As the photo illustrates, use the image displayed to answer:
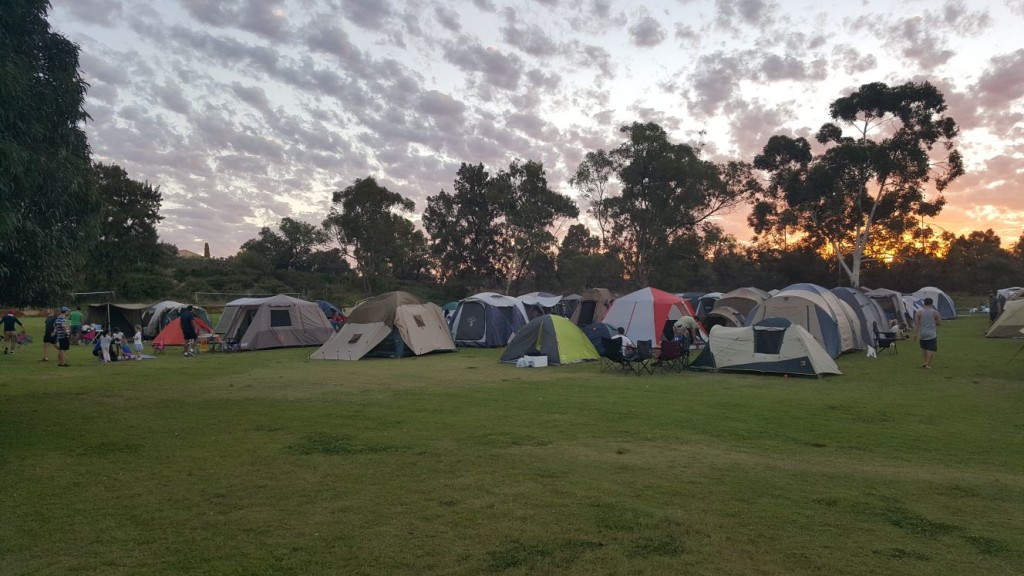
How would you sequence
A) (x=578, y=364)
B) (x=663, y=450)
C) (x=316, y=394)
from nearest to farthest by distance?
(x=663, y=450) → (x=316, y=394) → (x=578, y=364)

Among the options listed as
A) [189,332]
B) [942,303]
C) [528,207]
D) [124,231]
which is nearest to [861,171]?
[942,303]

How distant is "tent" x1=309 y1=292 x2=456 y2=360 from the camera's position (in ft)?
58.7

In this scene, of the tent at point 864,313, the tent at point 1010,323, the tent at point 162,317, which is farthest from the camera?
the tent at point 162,317

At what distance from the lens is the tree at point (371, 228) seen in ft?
175

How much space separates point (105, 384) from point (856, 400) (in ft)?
46.4

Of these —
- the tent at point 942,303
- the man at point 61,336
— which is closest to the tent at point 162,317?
the man at point 61,336

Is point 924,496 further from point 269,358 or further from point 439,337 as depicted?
point 269,358

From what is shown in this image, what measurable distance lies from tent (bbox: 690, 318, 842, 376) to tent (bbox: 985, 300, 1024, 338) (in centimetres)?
1326

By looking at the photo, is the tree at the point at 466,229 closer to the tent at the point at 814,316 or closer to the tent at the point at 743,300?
the tent at the point at 743,300

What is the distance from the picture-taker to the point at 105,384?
1283 centimetres

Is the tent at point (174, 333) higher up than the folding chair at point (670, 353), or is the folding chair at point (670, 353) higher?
the tent at point (174, 333)

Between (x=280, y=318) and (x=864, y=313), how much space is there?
1932 centimetres

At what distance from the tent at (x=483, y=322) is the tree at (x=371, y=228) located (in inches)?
1310

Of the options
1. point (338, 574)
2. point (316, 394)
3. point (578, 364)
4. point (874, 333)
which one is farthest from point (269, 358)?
point (874, 333)
